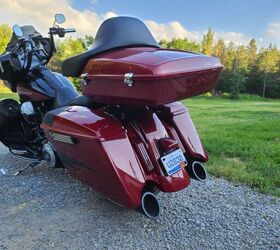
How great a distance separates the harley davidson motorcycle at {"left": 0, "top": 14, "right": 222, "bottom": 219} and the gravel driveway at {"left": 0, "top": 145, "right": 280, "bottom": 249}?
289 millimetres

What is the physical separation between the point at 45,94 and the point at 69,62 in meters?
0.83

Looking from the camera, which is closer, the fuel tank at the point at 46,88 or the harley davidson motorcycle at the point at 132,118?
the harley davidson motorcycle at the point at 132,118

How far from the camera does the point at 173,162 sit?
2.11 metres

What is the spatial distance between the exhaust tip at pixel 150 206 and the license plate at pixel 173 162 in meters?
0.22

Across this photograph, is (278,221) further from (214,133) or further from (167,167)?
(214,133)

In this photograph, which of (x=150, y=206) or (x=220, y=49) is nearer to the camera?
(x=150, y=206)

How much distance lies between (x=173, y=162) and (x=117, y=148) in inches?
17.1

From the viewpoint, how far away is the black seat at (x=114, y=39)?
2074mm

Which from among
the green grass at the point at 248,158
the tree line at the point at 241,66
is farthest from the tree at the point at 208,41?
the green grass at the point at 248,158

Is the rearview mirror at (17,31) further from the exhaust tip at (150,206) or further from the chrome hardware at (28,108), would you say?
the exhaust tip at (150,206)

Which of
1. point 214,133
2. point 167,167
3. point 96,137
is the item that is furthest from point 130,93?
point 214,133

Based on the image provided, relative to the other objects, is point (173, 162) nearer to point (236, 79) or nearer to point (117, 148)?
point (117, 148)

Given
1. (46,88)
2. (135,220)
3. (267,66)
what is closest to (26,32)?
(46,88)

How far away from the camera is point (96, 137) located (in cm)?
185
